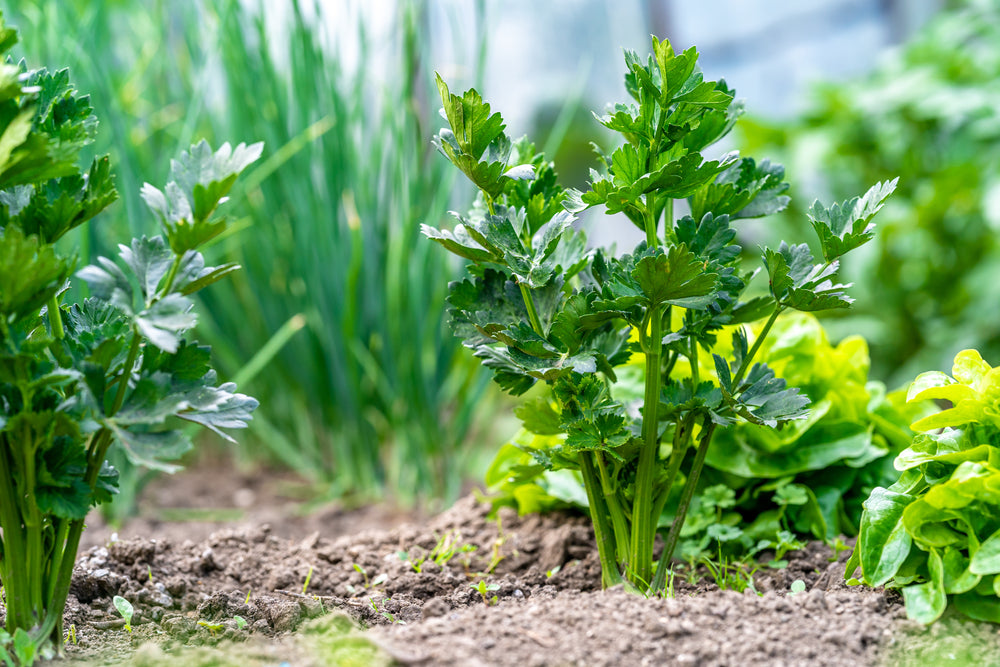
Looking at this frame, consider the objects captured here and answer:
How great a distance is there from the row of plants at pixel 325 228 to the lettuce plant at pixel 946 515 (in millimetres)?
961

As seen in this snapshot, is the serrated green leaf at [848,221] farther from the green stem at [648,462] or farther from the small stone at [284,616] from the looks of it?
the small stone at [284,616]

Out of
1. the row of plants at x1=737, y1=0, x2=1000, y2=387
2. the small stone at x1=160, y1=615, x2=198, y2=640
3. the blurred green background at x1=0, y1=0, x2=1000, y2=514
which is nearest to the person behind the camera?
the small stone at x1=160, y1=615, x2=198, y2=640

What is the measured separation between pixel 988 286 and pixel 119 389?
8.21ft

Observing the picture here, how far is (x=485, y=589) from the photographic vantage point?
936 millimetres

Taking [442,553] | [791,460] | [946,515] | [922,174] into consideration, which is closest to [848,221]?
[946,515]

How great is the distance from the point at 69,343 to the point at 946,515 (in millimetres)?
817

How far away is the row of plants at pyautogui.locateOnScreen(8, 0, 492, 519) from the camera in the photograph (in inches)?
62.2

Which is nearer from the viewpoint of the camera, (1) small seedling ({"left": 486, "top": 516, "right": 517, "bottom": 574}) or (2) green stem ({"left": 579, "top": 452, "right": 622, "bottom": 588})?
(2) green stem ({"left": 579, "top": 452, "right": 622, "bottom": 588})

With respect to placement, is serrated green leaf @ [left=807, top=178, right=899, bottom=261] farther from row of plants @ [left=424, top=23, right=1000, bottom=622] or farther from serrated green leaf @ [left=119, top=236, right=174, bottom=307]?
serrated green leaf @ [left=119, top=236, right=174, bottom=307]

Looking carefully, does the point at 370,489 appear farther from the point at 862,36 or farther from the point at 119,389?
the point at 862,36

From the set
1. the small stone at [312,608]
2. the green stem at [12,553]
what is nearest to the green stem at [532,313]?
the small stone at [312,608]

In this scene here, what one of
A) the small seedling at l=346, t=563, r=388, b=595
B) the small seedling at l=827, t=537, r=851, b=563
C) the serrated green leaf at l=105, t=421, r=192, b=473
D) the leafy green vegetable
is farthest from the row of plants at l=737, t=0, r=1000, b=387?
the serrated green leaf at l=105, t=421, r=192, b=473

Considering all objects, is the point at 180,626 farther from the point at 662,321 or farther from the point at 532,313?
the point at 662,321

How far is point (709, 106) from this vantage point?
77 cm
